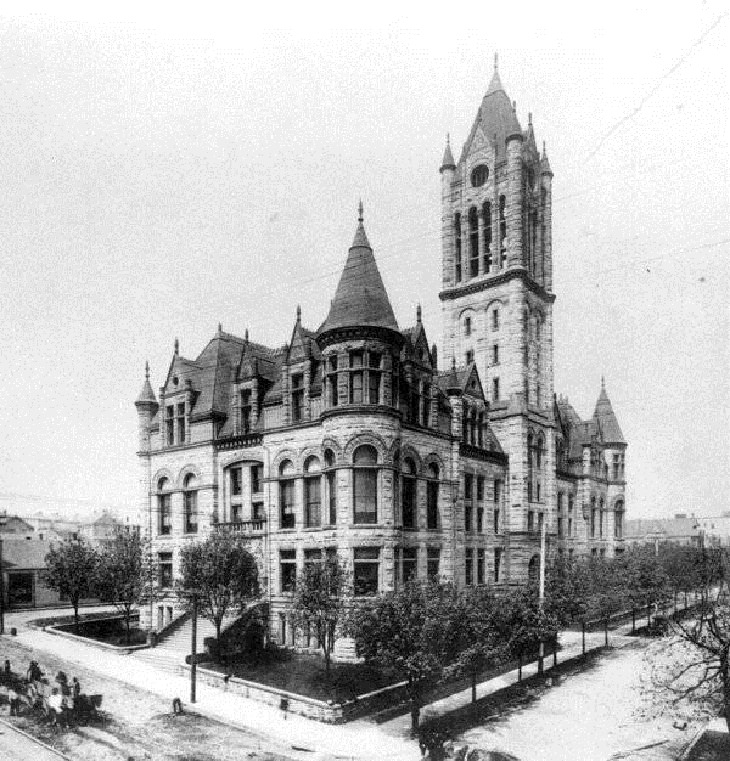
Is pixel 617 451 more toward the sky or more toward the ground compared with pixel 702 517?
more toward the sky

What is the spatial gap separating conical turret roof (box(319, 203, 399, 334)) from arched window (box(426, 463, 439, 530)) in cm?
841

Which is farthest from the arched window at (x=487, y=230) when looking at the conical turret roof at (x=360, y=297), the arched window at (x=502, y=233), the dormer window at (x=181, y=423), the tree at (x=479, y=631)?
the tree at (x=479, y=631)

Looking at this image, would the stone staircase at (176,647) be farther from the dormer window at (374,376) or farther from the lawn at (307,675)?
the dormer window at (374,376)

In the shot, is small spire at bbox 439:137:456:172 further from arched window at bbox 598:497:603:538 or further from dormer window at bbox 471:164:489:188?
arched window at bbox 598:497:603:538

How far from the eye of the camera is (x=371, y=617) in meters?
23.7

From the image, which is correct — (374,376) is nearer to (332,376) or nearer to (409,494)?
(332,376)

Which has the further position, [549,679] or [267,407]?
[267,407]

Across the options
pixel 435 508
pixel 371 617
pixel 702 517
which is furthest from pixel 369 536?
pixel 702 517

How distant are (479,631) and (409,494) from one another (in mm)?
10715

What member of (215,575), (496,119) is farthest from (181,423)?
(496,119)

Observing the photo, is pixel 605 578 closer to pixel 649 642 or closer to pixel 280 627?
pixel 649 642

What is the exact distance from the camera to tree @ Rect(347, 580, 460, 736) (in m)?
22.9

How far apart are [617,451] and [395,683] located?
136ft

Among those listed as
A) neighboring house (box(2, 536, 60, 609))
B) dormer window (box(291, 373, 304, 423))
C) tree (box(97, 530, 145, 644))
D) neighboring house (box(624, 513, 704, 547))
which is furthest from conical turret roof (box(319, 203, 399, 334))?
neighboring house (box(624, 513, 704, 547))
